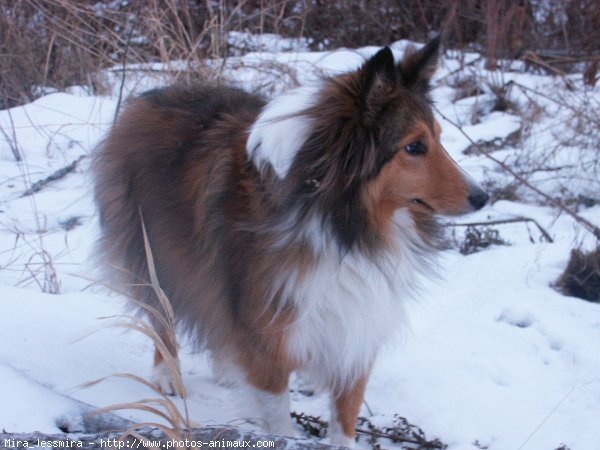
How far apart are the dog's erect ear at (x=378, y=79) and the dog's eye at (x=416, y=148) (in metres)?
0.18

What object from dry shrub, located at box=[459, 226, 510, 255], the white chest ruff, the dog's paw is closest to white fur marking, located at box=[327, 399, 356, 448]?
the white chest ruff

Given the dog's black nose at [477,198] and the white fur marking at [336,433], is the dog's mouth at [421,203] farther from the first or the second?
the white fur marking at [336,433]

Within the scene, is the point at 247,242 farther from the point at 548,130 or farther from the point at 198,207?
the point at 548,130

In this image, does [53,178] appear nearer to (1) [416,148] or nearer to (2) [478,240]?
(2) [478,240]

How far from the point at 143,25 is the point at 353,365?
4761 millimetres

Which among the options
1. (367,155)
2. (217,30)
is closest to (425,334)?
(367,155)

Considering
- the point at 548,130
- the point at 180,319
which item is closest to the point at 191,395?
the point at 180,319

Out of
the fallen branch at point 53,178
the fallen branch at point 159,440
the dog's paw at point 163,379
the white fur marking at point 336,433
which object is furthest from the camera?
the fallen branch at point 53,178

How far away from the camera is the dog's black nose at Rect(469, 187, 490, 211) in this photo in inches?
100

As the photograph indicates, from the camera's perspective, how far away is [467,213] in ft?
8.40

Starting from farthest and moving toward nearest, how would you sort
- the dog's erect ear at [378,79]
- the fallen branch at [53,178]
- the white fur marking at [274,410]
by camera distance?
the fallen branch at [53,178]
the white fur marking at [274,410]
the dog's erect ear at [378,79]

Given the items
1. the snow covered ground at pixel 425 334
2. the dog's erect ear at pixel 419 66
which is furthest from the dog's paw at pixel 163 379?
the dog's erect ear at pixel 419 66

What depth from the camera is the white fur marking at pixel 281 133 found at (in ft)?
8.18

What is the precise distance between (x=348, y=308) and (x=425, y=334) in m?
1.27
